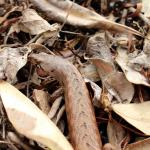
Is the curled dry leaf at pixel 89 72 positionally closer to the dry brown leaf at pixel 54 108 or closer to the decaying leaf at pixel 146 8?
the dry brown leaf at pixel 54 108

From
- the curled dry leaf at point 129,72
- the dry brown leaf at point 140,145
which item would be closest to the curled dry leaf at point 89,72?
the curled dry leaf at point 129,72

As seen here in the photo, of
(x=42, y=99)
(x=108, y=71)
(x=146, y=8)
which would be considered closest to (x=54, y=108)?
(x=42, y=99)

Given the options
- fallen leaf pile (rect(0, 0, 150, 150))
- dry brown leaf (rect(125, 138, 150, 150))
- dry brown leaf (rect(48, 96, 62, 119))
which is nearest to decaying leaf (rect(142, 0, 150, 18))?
fallen leaf pile (rect(0, 0, 150, 150))

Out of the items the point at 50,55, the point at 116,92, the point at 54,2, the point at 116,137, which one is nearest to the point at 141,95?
the point at 116,92

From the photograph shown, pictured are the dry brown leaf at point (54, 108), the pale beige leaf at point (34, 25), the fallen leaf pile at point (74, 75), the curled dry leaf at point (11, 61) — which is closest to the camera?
the fallen leaf pile at point (74, 75)

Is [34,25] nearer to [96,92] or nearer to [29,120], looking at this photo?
[96,92]

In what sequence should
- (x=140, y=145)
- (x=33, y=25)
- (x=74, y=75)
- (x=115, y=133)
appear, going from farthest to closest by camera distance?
1. (x=33, y=25)
2. (x=74, y=75)
3. (x=115, y=133)
4. (x=140, y=145)

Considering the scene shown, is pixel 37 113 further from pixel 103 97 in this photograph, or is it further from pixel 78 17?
pixel 78 17

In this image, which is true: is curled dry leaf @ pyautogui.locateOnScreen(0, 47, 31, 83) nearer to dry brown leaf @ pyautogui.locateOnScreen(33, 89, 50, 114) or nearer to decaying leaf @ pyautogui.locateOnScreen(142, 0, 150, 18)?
dry brown leaf @ pyautogui.locateOnScreen(33, 89, 50, 114)
